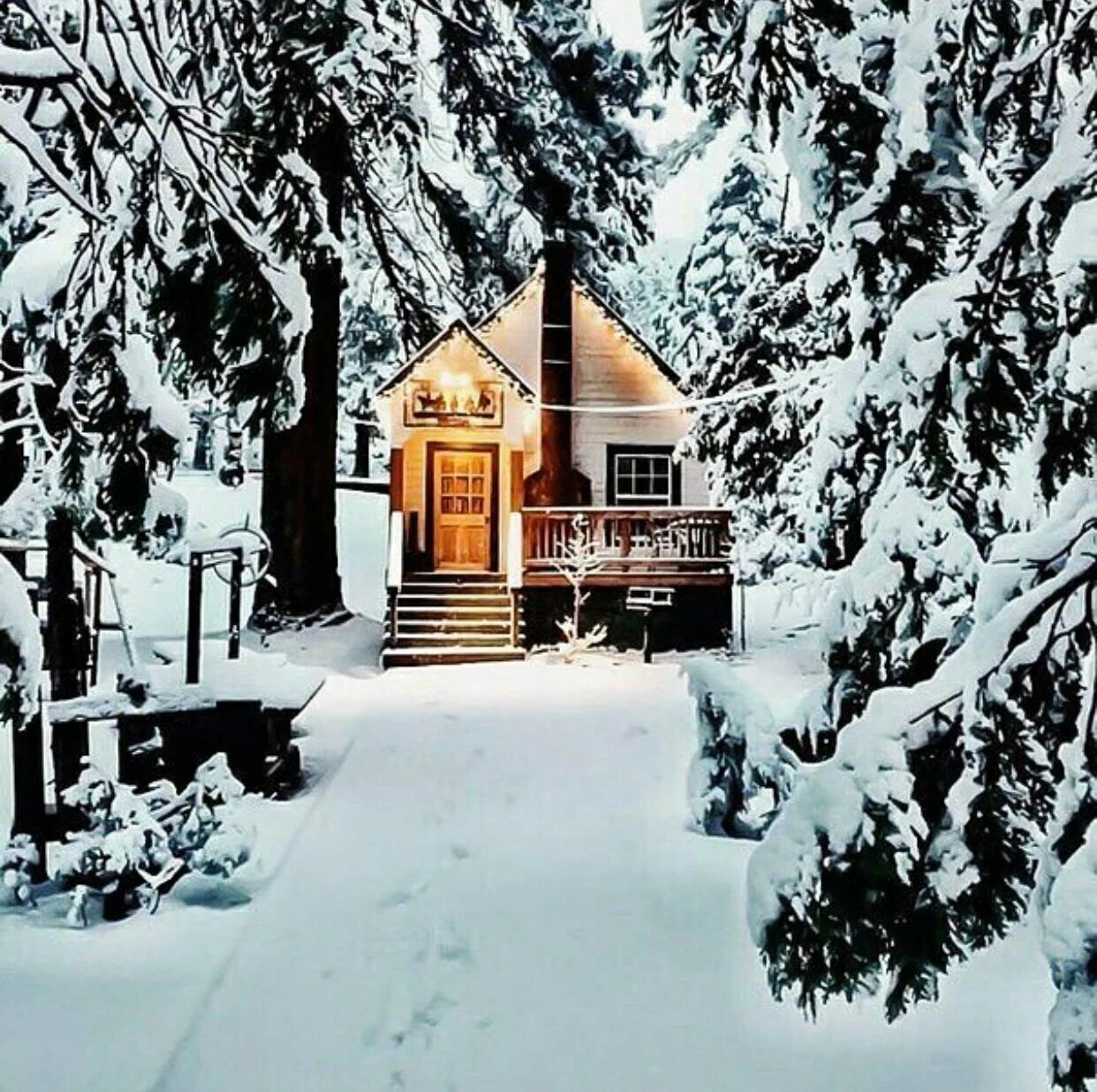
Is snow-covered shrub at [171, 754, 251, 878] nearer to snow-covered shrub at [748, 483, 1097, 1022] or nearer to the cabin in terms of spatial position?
snow-covered shrub at [748, 483, 1097, 1022]

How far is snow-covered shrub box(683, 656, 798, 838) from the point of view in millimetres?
5723

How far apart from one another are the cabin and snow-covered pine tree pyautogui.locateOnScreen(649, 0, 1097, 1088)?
1183 centimetres

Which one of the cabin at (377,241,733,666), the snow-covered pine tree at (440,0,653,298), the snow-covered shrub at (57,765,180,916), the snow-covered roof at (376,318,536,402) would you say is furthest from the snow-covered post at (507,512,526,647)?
the snow-covered shrub at (57,765,180,916)

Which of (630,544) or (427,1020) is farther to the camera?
(630,544)

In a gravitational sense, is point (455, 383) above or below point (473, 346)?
below

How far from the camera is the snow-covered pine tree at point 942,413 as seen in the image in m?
1.89

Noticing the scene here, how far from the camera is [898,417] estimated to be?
8.16 ft

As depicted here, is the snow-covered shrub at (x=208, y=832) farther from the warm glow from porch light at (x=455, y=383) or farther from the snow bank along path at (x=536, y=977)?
the warm glow from porch light at (x=455, y=383)

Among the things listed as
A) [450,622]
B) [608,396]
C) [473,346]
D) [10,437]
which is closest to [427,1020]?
[10,437]

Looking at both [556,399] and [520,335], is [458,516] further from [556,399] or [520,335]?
[520,335]

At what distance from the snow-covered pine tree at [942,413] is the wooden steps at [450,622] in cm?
1141

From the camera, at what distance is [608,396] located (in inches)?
739

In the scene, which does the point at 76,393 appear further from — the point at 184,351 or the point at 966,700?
the point at 966,700

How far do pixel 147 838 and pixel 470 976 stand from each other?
1.75 meters
